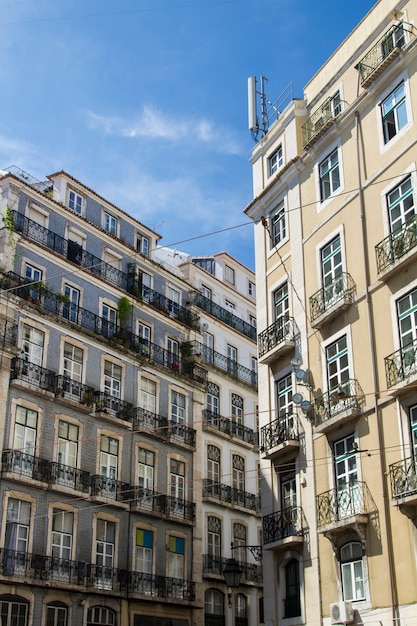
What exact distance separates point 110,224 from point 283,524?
2011cm

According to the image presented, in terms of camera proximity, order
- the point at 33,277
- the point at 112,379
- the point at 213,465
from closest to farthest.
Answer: the point at 33,277 < the point at 112,379 < the point at 213,465

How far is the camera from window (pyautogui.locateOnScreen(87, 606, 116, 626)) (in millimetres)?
31562

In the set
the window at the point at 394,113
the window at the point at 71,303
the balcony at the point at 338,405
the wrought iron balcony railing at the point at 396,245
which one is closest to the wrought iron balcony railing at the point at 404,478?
the balcony at the point at 338,405

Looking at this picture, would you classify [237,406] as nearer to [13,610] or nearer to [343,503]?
[13,610]

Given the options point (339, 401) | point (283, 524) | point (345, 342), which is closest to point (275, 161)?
point (345, 342)

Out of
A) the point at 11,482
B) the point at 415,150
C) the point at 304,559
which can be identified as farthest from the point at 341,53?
the point at 11,482

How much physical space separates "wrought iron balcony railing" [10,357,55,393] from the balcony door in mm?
13735

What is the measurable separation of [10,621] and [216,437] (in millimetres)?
14549

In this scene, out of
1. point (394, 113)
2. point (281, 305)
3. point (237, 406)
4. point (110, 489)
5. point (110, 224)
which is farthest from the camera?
point (237, 406)

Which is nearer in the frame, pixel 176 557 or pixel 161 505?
pixel 161 505

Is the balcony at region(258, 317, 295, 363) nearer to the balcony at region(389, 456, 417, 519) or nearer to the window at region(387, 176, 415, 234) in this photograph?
the window at region(387, 176, 415, 234)

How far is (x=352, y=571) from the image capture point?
67.3ft

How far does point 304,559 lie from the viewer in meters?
22.2

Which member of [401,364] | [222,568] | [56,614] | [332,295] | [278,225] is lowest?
[56,614]
